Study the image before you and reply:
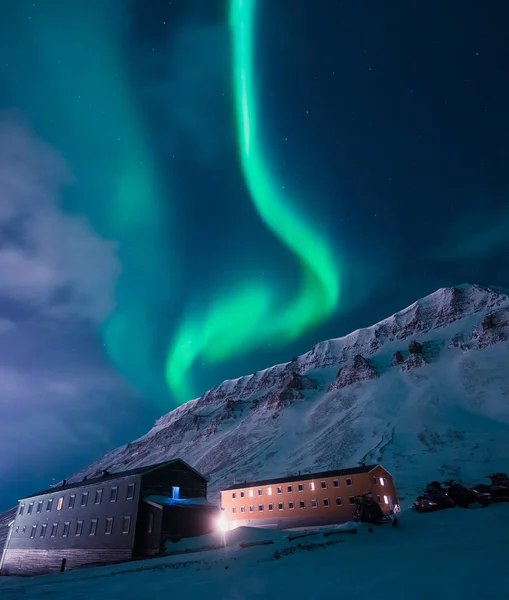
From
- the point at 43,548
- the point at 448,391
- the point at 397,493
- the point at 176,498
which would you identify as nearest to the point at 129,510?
the point at 176,498

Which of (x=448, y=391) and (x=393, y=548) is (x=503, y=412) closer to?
(x=448, y=391)

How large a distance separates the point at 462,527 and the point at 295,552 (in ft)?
38.6

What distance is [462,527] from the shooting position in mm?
25250

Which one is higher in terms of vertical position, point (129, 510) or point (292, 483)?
point (292, 483)

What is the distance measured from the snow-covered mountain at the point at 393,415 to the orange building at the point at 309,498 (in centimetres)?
1369

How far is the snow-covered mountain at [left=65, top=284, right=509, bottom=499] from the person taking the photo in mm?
78312

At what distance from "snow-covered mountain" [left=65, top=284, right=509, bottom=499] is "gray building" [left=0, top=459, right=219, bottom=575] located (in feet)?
127

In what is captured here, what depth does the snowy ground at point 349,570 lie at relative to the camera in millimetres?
12562

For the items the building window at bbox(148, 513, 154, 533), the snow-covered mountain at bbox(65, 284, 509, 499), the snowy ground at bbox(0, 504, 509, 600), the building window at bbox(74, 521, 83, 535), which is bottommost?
the snowy ground at bbox(0, 504, 509, 600)

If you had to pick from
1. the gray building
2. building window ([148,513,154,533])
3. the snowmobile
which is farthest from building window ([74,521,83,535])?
the snowmobile

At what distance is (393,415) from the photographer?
333 feet

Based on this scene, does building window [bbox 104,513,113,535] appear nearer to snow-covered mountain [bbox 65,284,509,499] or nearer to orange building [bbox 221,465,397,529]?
orange building [bbox 221,465,397,529]

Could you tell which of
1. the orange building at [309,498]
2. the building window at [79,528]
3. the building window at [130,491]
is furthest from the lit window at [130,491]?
the orange building at [309,498]

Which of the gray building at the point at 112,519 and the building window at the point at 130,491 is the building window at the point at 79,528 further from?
the building window at the point at 130,491
